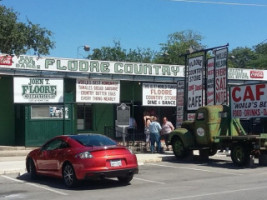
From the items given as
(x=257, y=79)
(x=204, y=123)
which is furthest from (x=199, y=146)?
(x=257, y=79)

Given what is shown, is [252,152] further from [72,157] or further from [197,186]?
[72,157]

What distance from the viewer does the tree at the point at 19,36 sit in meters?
15.1

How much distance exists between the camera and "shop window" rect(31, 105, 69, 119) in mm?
21298

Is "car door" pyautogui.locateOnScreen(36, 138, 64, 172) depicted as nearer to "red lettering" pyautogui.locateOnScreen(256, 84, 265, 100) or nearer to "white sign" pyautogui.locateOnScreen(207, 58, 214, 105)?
"red lettering" pyautogui.locateOnScreen(256, 84, 265, 100)

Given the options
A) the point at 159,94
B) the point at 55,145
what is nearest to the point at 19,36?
the point at 55,145

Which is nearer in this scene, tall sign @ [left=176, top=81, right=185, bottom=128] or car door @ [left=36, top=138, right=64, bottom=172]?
car door @ [left=36, top=138, right=64, bottom=172]

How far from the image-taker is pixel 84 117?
25719 millimetres

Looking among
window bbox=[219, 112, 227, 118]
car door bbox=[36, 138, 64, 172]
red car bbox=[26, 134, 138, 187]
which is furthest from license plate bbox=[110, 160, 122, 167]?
window bbox=[219, 112, 227, 118]

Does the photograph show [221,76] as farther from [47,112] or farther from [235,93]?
[47,112]

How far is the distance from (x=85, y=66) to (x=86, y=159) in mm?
11885

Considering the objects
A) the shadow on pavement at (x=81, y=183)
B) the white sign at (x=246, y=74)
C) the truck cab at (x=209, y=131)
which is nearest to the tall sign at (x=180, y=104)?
the truck cab at (x=209, y=131)

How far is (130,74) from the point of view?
23.9m

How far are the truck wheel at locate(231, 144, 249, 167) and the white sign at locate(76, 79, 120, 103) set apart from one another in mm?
8189

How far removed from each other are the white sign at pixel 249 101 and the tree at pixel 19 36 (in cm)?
724
